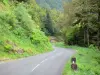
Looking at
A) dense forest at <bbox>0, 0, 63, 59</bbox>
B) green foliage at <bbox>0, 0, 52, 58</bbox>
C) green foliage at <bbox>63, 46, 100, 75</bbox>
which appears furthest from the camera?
dense forest at <bbox>0, 0, 63, 59</bbox>

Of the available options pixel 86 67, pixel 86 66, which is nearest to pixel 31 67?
pixel 86 66

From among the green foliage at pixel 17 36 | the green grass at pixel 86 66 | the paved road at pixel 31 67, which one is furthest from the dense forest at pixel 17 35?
the green grass at pixel 86 66

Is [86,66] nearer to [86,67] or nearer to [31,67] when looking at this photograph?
[86,67]

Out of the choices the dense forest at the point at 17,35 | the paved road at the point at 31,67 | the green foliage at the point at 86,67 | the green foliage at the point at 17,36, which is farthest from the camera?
the dense forest at the point at 17,35

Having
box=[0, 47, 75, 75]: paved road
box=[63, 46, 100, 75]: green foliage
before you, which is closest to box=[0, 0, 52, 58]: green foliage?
box=[0, 47, 75, 75]: paved road

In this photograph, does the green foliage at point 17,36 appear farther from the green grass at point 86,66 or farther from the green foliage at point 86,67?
the green foliage at point 86,67

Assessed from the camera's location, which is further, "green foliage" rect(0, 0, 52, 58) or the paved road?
"green foliage" rect(0, 0, 52, 58)

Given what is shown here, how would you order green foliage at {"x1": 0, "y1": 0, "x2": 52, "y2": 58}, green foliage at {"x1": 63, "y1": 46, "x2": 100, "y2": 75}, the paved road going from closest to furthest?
green foliage at {"x1": 63, "y1": 46, "x2": 100, "y2": 75} < the paved road < green foliage at {"x1": 0, "y1": 0, "x2": 52, "y2": 58}

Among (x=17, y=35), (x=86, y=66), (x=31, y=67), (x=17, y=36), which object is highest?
(x=86, y=66)

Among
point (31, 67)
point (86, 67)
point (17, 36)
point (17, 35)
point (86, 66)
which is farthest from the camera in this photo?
point (17, 35)

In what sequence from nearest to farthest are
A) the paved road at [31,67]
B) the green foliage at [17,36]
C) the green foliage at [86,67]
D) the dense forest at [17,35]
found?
the green foliage at [86,67], the paved road at [31,67], the green foliage at [17,36], the dense forest at [17,35]

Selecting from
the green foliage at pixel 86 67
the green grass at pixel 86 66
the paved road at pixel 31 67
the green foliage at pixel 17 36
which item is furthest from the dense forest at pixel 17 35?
the green foliage at pixel 86 67

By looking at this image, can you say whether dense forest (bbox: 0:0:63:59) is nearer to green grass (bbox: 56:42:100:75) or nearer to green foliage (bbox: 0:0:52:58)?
green foliage (bbox: 0:0:52:58)

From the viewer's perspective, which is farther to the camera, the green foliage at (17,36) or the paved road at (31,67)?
the green foliage at (17,36)
